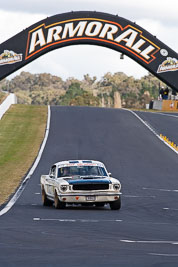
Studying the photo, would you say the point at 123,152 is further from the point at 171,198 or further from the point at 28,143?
the point at 171,198

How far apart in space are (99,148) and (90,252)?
3184cm

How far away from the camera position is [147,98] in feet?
638

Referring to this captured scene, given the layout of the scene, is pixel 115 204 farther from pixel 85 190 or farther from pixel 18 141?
pixel 18 141

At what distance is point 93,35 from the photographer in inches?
1758

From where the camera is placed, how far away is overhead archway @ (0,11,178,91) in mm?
44281

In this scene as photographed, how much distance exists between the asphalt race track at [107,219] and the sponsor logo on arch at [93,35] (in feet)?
19.4

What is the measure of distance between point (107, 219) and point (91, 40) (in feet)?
94.9

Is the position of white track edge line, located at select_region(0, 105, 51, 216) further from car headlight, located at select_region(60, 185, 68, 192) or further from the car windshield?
the car windshield

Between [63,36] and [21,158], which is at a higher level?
[63,36]

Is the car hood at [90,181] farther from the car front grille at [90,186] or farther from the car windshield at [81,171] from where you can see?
the car windshield at [81,171]

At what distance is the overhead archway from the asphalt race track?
17.3 feet

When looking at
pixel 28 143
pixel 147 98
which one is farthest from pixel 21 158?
pixel 147 98

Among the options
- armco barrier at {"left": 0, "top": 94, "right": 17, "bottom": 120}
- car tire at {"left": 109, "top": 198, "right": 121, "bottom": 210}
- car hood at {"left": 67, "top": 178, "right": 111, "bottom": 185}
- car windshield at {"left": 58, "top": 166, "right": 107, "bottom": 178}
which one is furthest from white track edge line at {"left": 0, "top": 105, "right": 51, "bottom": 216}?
armco barrier at {"left": 0, "top": 94, "right": 17, "bottom": 120}

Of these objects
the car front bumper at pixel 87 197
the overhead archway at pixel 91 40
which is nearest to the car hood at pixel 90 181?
the car front bumper at pixel 87 197
